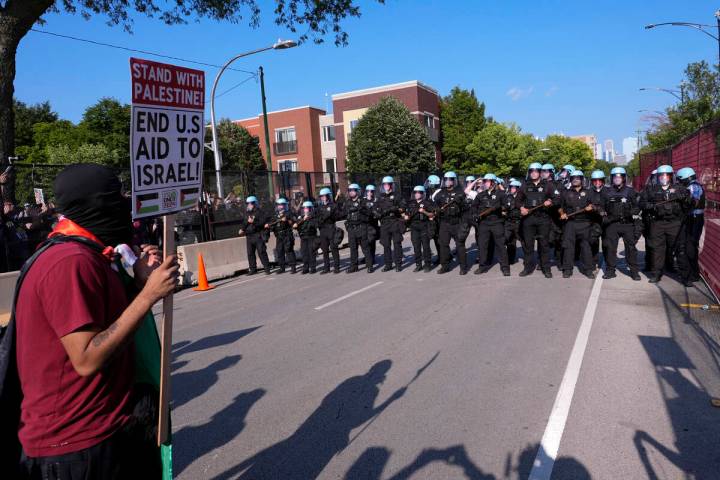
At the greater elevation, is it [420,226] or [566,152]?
[566,152]

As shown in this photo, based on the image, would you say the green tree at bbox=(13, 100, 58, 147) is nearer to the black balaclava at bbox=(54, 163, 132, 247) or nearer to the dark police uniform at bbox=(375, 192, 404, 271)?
the dark police uniform at bbox=(375, 192, 404, 271)

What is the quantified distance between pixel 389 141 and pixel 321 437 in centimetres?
4012

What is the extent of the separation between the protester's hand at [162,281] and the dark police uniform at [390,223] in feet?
34.5

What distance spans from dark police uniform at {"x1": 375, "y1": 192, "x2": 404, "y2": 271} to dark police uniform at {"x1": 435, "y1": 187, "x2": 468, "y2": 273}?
0.99m

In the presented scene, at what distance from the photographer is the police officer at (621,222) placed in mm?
10000

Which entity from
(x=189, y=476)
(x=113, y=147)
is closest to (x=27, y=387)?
(x=189, y=476)

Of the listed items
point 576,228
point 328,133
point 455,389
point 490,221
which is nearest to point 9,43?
point 490,221

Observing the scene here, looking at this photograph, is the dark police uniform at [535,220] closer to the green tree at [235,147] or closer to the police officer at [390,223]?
the police officer at [390,223]

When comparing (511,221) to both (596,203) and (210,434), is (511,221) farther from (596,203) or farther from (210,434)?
(210,434)

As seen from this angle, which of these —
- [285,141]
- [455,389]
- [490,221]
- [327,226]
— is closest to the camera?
[455,389]

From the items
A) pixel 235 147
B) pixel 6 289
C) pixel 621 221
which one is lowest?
pixel 6 289

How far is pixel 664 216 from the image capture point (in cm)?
945

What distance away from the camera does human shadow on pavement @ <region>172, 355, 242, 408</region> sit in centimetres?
527

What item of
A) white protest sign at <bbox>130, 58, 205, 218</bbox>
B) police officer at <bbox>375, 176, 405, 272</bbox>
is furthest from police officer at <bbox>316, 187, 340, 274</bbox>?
white protest sign at <bbox>130, 58, 205, 218</bbox>
